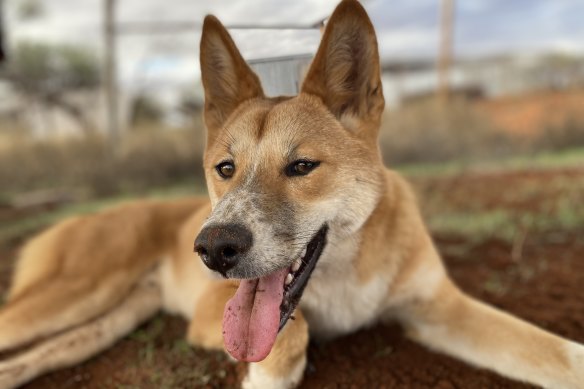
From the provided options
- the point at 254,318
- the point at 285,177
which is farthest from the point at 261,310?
the point at 285,177

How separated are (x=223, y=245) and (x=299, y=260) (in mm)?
386

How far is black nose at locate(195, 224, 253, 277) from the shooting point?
1614 millimetres

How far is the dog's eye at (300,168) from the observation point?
1.97m

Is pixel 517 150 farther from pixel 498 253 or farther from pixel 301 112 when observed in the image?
pixel 301 112

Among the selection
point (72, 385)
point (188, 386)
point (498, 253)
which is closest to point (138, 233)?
point (72, 385)

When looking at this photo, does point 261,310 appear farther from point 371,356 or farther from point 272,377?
point 371,356

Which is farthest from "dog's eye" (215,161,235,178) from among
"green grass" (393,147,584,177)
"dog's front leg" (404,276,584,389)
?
"green grass" (393,147,584,177)

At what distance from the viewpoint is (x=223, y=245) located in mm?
1611

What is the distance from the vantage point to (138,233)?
124 inches

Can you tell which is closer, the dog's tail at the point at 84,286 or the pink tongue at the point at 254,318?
the pink tongue at the point at 254,318

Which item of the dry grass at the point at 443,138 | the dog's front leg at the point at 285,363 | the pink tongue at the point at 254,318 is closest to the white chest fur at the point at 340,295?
the dog's front leg at the point at 285,363

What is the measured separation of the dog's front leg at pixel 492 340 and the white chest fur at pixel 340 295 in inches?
11.7

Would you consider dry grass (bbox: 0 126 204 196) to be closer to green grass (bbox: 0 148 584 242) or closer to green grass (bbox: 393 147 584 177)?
green grass (bbox: 0 148 584 242)

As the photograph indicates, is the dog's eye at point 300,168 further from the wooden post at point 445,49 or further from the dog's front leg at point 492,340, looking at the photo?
the wooden post at point 445,49
